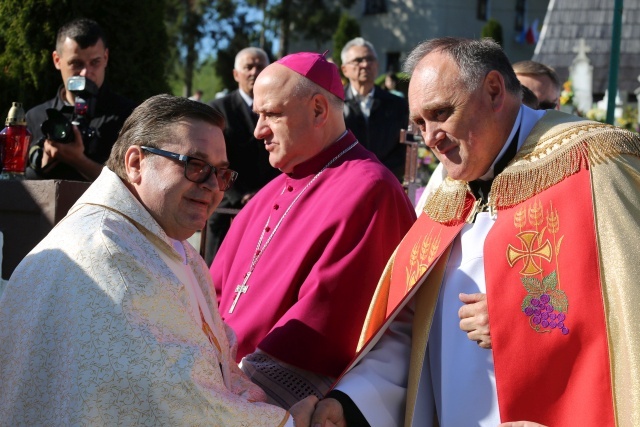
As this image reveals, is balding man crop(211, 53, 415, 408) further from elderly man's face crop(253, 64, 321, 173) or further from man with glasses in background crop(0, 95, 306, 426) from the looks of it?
man with glasses in background crop(0, 95, 306, 426)

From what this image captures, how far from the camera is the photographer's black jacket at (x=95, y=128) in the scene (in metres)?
5.85

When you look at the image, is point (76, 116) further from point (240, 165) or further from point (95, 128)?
point (240, 165)

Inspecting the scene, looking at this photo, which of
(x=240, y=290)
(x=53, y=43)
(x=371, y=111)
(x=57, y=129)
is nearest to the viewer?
(x=240, y=290)

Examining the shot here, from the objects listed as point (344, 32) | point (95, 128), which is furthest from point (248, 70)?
point (344, 32)

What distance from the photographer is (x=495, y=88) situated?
364cm

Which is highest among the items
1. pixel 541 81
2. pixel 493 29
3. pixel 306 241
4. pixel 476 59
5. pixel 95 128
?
pixel 476 59

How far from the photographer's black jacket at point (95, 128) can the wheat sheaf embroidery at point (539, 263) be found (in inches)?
123

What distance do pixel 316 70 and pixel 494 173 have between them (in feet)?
4.53

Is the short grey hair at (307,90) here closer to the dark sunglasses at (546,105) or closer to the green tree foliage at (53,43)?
the dark sunglasses at (546,105)

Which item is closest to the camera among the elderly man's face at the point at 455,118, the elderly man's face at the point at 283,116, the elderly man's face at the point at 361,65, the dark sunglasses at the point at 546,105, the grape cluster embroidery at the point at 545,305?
the grape cluster embroidery at the point at 545,305

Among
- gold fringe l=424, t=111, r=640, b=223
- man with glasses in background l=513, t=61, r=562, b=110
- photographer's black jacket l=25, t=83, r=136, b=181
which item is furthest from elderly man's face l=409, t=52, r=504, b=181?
photographer's black jacket l=25, t=83, r=136, b=181

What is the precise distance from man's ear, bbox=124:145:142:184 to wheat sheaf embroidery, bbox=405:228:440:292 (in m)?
1.13

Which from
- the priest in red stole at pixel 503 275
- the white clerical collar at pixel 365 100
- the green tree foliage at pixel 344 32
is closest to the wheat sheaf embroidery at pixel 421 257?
the priest in red stole at pixel 503 275

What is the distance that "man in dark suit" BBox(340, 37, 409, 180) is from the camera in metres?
8.80
